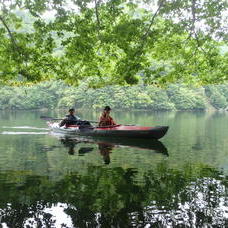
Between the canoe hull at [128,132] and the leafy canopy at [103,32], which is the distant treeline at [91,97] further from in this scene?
the leafy canopy at [103,32]

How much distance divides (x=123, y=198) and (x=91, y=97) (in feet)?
193

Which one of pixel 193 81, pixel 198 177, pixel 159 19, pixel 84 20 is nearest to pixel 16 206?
pixel 198 177

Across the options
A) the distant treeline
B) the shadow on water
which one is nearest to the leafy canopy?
the shadow on water

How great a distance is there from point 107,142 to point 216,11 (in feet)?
31.6

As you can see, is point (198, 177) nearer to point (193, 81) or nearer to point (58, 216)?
point (58, 216)

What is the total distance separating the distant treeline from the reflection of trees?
2146 inches

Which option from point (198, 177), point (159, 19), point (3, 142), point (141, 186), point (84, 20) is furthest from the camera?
point (3, 142)

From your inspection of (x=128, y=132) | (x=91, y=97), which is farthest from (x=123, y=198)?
(x=91, y=97)

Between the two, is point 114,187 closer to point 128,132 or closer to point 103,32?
point 103,32

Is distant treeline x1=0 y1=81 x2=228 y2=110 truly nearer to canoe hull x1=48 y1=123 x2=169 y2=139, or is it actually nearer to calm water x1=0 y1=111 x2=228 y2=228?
canoe hull x1=48 y1=123 x2=169 y2=139

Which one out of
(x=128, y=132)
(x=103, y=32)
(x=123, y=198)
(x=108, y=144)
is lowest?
(x=123, y=198)

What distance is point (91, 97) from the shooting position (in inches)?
2616

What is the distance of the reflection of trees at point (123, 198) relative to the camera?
6.84m

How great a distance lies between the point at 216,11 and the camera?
12391 mm
